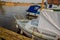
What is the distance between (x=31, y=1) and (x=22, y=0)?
77cm

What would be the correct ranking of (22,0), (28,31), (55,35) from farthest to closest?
(22,0), (28,31), (55,35)

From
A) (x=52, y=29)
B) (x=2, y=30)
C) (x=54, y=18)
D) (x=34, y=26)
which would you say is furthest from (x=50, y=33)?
(x=2, y=30)

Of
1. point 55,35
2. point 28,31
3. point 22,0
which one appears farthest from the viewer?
point 22,0

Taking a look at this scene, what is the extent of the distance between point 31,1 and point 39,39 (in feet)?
31.3

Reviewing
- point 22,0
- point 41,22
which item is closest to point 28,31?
point 41,22

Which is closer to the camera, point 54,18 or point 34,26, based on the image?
point 54,18

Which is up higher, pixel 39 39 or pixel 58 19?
pixel 58 19

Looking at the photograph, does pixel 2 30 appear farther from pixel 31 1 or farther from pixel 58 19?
pixel 31 1

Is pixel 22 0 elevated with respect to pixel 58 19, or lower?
lower

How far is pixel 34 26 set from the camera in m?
5.11

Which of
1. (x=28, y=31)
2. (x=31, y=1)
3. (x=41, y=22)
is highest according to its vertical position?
(x=41, y=22)

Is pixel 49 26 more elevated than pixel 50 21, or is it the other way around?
pixel 50 21

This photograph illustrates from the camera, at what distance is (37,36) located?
457 cm

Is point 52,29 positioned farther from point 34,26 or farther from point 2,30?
point 2,30
